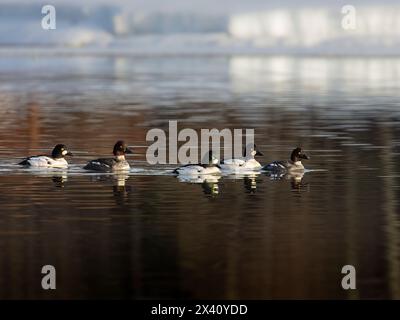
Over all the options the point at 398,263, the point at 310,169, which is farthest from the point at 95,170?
the point at 398,263

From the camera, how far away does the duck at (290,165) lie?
2889 centimetres

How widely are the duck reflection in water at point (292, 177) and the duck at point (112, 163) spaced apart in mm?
3129

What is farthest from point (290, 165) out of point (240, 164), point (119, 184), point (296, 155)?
point (119, 184)

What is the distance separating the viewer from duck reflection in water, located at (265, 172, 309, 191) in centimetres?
2689

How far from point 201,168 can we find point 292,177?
6.28 ft

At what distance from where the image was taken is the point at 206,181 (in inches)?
1085

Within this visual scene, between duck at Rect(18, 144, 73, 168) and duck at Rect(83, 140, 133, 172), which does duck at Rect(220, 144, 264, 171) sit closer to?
duck at Rect(83, 140, 133, 172)

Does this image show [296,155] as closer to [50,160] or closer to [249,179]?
[249,179]

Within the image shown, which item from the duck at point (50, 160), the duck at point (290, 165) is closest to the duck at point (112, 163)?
the duck at point (50, 160)

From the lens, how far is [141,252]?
1934 centimetres

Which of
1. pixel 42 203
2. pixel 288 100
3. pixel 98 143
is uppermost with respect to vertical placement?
pixel 288 100

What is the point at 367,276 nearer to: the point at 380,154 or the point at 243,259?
the point at 243,259

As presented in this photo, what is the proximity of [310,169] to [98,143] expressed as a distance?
8424 mm

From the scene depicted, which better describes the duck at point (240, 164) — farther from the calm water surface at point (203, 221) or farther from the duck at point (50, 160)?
the duck at point (50, 160)
